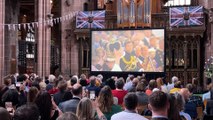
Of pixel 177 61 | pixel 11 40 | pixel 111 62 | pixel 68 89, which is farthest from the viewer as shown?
pixel 11 40

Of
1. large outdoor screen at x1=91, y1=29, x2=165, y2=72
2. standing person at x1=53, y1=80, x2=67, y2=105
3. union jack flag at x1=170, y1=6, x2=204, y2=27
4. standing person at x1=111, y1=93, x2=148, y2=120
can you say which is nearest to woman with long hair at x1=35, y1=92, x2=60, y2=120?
standing person at x1=111, y1=93, x2=148, y2=120

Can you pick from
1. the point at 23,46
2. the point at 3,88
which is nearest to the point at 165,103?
the point at 3,88

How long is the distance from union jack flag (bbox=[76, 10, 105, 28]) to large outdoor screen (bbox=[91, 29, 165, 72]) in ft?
6.64

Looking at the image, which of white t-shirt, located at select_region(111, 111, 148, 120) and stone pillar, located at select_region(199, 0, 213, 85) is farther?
stone pillar, located at select_region(199, 0, 213, 85)

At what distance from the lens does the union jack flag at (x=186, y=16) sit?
2425cm

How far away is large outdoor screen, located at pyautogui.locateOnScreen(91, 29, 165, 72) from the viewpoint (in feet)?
75.8

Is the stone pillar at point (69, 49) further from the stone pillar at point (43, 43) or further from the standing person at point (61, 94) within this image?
the standing person at point (61, 94)

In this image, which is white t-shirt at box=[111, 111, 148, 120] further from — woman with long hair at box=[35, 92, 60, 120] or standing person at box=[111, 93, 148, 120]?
woman with long hair at box=[35, 92, 60, 120]

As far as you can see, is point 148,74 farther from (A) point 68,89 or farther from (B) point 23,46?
(A) point 68,89

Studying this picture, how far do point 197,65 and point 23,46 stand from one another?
14403 mm

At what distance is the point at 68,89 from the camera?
823 cm

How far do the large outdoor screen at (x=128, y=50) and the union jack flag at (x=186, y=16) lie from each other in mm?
2388

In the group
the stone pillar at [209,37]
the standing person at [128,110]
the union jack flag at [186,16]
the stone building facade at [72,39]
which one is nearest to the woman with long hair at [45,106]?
the standing person at [128,110]

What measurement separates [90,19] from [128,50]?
404 centimetres
